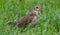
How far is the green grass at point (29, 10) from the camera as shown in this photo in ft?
24.3

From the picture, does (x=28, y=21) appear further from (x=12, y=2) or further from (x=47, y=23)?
(x=12, y=2)

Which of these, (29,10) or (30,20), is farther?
(29,10)

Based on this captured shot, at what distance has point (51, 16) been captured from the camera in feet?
27.1

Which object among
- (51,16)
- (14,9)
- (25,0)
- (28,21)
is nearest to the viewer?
(28,21)

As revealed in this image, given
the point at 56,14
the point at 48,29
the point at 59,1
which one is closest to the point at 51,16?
the point at 56,14

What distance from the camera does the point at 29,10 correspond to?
350 inches

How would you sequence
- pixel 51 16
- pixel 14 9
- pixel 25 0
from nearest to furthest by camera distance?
1. pixel 51 16
2. pixel 14 9
3. pixel 25 0

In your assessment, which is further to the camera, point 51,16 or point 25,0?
point 25,0

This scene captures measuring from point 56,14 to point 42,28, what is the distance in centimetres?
89

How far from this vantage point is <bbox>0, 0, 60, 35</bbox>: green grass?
24.3ft

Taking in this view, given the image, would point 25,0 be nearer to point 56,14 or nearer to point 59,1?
point 59,1

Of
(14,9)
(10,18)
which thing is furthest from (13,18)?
(14,9)

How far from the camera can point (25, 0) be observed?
383 inches

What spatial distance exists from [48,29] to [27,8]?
5.24 ft
